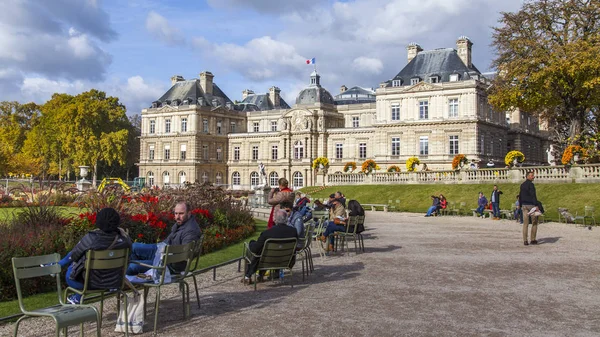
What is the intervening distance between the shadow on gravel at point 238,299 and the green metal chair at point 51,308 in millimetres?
1392

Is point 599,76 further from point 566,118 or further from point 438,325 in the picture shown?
point 438,325

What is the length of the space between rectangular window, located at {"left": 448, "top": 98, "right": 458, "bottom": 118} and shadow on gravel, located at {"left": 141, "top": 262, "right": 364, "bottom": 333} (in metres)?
40.4

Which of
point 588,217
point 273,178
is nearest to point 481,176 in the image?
point 588,217

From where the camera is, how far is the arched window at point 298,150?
199ft

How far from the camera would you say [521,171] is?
32.1 meters

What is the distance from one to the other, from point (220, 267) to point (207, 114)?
55312 millimetres

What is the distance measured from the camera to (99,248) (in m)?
6.27

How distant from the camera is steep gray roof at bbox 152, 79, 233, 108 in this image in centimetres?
6581

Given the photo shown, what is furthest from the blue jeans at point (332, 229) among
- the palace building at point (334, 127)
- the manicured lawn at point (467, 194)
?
the palace building at point (334, 127)

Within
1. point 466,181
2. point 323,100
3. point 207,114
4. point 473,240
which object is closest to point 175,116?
point 207,114

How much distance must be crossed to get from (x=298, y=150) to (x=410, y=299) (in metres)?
52.8

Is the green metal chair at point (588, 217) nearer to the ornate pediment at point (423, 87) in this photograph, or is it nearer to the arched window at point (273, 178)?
the ornate pediment at point (423, 87)

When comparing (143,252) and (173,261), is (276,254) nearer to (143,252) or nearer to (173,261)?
(143,252)

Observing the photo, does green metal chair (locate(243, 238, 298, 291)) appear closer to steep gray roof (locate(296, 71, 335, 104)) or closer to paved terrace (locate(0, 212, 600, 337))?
paved terrace (locate(0, 212, 600, 337))
